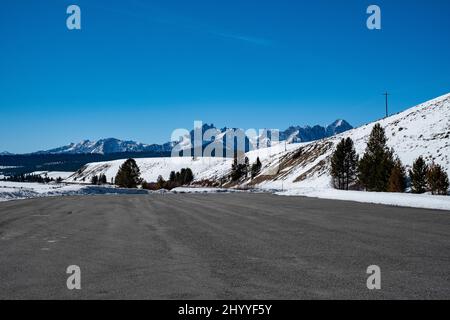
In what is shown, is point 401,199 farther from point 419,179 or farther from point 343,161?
point 343,161

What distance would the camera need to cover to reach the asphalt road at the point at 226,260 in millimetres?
5824

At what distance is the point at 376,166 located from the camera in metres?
72.0

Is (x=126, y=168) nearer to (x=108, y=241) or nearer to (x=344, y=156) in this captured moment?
(x=344, y=156)

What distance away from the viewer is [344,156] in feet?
285

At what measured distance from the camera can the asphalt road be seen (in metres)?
5.82

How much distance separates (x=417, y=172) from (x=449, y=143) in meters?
29.9

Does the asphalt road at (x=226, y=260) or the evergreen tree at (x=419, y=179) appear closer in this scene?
the asphalt road at (x=226, y=260)

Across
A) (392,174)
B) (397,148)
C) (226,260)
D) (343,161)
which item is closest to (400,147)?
(397,148)

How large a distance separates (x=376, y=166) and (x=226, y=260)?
69.0m

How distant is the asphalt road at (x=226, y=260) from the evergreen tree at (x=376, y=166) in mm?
60471

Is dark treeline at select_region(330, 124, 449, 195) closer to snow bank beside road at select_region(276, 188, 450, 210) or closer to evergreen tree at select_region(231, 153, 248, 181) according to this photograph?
snow bank beside road at select_region(276, 188, 450, 210)

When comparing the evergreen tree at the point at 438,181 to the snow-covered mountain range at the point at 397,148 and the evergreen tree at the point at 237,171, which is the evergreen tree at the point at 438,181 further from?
the evergreen tree at the point at 237,171

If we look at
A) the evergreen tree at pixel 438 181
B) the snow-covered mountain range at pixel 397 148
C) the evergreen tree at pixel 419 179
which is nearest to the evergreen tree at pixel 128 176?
the snow-covered mountain range at pixel 397 148
